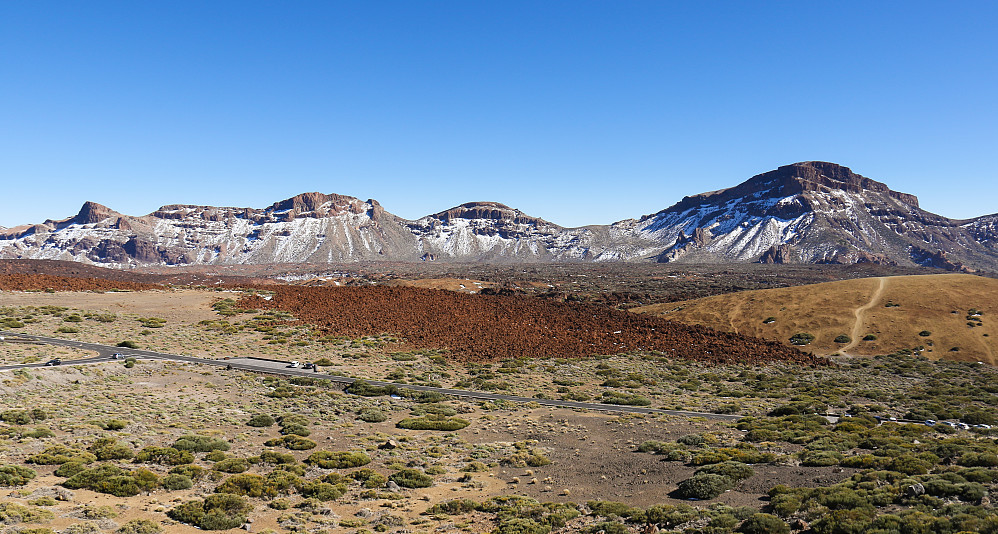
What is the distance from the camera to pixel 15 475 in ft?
60.7

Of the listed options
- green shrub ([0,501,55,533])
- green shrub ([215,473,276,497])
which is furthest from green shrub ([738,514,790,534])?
green shrub ([0,501,55,533])

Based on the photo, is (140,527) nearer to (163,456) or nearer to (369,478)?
(163,456)

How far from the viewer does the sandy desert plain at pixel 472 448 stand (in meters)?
17.1

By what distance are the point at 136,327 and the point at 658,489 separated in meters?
56.1

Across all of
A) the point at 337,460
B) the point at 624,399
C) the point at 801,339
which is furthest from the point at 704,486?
the point at 801,339

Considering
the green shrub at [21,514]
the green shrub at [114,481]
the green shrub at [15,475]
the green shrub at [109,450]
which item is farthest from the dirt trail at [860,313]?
the green shrub at [15,475]

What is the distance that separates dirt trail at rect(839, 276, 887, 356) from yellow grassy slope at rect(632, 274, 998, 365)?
0.35 feet

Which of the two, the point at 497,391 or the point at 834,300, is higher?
the point at 834,300

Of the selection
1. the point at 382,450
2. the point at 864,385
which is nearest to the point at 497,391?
the point at 382,450

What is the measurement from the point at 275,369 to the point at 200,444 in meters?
20.0

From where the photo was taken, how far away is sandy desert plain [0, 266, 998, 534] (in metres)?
17.1

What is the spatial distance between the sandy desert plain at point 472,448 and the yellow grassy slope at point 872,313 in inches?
443

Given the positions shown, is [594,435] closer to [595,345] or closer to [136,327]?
[595,345]

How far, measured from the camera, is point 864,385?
46.7m
